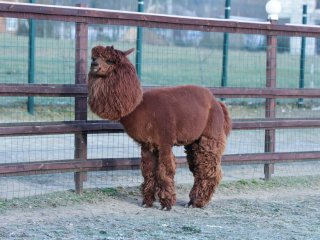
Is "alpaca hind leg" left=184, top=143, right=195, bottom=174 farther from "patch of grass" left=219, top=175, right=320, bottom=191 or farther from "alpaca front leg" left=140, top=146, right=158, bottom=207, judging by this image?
"patch of grass" left=219, top=175, right=320, bottom=191

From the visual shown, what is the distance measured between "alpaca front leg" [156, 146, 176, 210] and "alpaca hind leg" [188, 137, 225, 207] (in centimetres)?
36

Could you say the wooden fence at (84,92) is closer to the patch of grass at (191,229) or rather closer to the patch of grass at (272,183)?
the patch of grass at (272,183)

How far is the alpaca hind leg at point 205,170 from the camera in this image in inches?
315

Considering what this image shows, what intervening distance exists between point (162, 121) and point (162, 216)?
977 millimetres

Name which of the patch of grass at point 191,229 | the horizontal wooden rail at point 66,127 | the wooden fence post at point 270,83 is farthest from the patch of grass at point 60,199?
the wooden fence post at point 270,83

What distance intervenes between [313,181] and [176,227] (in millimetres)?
3527

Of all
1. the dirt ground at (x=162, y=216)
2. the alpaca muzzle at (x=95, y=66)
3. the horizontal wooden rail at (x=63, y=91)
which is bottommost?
the dirt ground at (x=162, y=216)

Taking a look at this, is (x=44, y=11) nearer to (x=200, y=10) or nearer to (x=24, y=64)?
(x=24, y=64)

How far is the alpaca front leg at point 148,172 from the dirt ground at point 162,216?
0.46 feet

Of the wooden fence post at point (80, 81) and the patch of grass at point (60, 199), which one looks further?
the wooden fence post at point (80, 81)

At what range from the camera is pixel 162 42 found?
22.2 metres

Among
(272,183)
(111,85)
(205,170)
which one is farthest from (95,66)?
(272,183)

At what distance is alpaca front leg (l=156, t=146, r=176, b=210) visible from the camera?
760 cm

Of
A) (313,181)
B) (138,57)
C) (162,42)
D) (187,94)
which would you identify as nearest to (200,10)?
(162,42)
